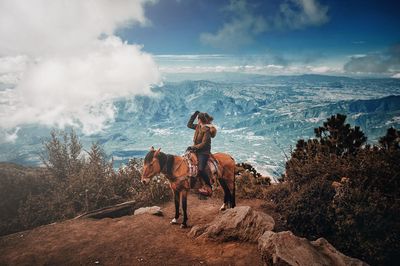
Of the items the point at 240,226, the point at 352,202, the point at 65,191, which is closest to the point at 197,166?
the point at 240,226

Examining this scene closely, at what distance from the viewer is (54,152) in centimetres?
1591

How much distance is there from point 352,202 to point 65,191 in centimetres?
1296

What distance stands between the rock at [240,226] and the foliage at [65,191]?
6091mm

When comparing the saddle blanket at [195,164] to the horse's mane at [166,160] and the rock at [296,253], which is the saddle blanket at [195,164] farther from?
the rock at [296,253]

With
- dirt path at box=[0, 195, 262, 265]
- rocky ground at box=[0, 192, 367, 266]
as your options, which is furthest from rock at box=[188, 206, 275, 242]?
dirt path at box=[0, 195, 262, 265]

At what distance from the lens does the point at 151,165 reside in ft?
27.1

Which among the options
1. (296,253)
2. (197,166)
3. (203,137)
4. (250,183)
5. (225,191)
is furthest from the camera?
(250,183)

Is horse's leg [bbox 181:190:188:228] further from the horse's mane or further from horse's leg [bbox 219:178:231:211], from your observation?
horse's leg [bbox 219:178:231:211]

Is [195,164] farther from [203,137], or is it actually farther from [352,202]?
[352,202]

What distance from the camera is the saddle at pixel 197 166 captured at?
8883 mm

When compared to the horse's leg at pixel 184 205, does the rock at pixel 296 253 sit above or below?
above

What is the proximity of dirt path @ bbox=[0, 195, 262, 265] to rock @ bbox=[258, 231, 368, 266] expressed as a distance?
98cm

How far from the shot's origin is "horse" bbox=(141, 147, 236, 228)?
8277mm

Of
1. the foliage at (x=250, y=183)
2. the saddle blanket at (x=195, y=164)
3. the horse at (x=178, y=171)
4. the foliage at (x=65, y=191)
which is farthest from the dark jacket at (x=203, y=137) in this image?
the foliage at (x=65, y=191)
